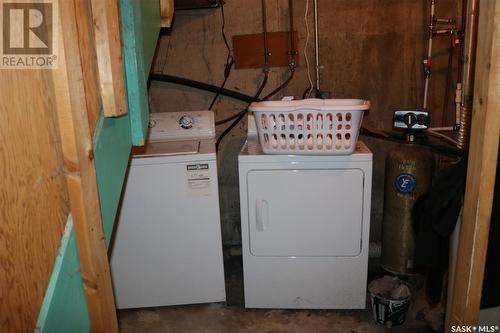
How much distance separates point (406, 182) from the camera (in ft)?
7.67

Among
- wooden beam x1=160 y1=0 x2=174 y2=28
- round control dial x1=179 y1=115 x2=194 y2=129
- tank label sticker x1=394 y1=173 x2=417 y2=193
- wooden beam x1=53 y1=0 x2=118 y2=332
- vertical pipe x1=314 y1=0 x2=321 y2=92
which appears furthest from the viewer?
vertical pipe x1=314 y1=0 x2=321 y2=92

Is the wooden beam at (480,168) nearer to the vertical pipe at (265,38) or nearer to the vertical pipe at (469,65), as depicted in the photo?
the vertical pipe at (469,65)

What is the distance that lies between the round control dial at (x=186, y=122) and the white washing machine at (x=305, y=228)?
0.44 metres

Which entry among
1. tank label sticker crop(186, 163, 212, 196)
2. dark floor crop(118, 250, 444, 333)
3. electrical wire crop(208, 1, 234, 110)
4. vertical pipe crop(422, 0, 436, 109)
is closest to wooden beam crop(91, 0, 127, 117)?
tank label sticker crop(186, 163, 212, 196)

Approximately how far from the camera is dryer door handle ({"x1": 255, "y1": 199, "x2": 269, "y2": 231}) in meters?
2.12

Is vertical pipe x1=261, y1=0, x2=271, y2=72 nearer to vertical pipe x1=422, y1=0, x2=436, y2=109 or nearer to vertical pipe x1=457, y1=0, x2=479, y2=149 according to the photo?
vertical pipe x1=422, y1=0, x2=436, y2=109

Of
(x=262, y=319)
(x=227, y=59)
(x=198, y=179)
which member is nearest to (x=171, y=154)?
(x=198, y=179)

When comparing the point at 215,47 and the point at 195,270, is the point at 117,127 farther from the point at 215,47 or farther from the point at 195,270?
the point at 215,47

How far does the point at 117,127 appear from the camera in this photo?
1.25 meters

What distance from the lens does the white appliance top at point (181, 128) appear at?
94.9 inches

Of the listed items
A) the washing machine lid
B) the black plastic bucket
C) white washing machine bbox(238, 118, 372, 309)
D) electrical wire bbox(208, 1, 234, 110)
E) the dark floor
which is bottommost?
the dark floor

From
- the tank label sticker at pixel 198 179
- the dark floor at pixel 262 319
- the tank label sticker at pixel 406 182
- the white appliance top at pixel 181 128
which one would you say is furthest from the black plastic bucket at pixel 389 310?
the white appliance top at pixel 181 128

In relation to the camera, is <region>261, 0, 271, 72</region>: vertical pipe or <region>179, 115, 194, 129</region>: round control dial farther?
<region>261, 0, 271, 72</region>: vertical pipe

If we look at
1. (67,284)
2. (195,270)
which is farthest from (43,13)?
(195,270)
